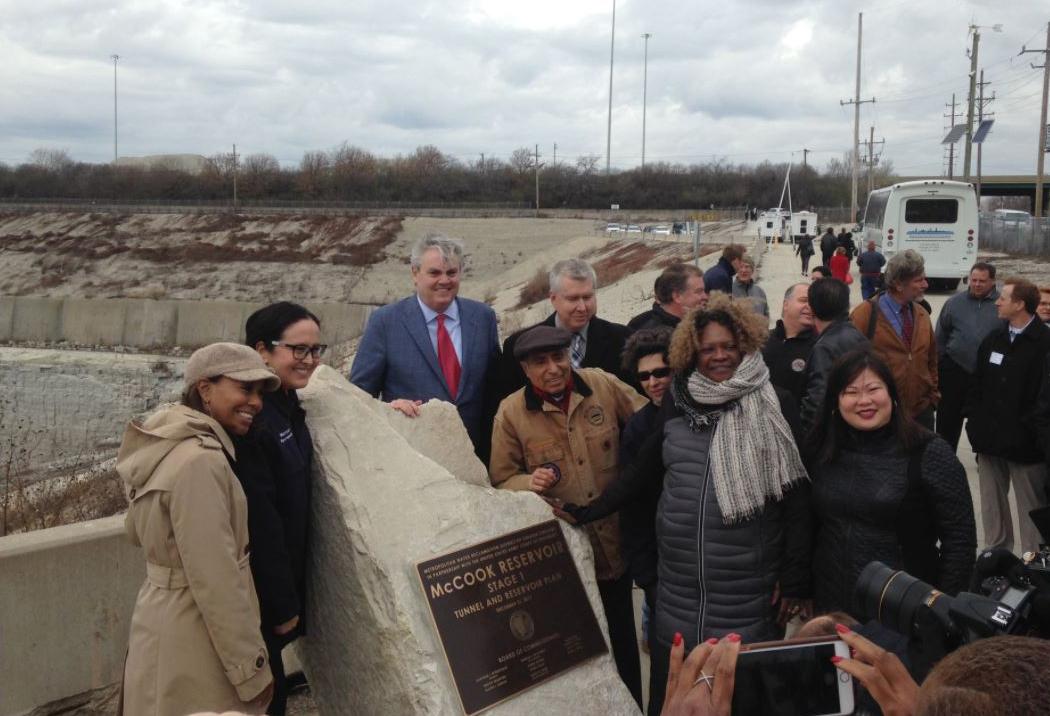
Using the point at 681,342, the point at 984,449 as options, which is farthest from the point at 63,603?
the point at 984,449

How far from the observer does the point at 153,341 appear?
36.8 metres

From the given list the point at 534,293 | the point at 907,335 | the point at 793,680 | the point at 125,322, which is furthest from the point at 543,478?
the point at 125,322

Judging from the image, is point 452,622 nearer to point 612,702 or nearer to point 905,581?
point 612,702

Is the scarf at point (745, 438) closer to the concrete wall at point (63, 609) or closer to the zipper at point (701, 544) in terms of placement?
the zipper at point (701, 544)

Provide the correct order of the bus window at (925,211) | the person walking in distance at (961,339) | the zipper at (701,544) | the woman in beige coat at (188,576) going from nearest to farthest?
the woman in beige coat at (188,576), the zipper at (701,544), the person walking in distance at (961,339), the bus window at (925,211)

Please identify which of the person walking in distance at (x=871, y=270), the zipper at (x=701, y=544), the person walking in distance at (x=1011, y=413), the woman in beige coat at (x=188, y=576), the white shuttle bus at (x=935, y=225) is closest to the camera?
the woman in beige coat at (x=188, y=576)

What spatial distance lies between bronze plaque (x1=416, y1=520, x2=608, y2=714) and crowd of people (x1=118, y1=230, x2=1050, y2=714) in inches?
9.9

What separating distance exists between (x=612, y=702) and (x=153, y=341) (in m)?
36.5

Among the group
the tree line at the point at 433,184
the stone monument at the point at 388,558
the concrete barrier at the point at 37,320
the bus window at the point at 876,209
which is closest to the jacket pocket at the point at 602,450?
the stone monument at the point at 388,558

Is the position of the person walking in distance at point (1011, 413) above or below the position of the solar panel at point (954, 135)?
below

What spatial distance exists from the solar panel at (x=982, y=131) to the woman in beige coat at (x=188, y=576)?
52.8 m

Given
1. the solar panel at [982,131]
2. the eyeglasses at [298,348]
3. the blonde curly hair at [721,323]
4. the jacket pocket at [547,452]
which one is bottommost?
the jacket pocket at [547,452]

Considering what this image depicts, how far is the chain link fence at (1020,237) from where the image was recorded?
3253 cm

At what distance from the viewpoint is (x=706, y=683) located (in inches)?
86.0
